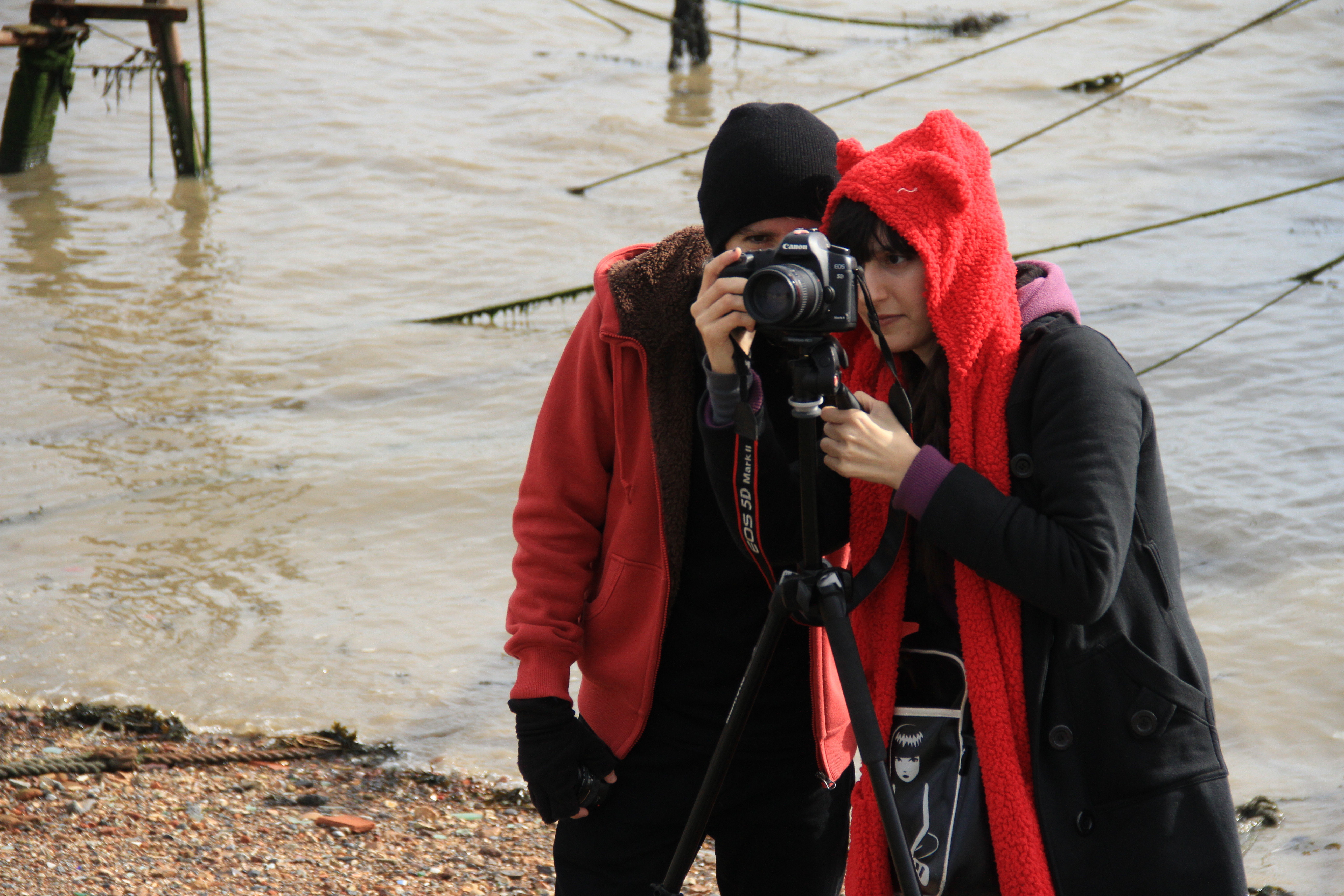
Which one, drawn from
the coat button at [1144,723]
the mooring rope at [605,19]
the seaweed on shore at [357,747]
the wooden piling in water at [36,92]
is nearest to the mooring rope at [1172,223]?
the seaweed on shore at [357,747]

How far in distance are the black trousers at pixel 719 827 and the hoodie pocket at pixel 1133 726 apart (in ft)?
1.48

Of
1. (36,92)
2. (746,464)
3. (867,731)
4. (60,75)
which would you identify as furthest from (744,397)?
(36,92)

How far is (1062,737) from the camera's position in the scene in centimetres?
145

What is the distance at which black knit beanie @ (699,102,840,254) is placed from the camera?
5.63 ft

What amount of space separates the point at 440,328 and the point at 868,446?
6.36m

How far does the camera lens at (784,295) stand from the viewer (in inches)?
55.6

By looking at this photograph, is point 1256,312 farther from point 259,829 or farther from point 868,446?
point 868,446

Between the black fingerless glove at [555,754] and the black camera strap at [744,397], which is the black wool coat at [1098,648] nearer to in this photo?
the black camera strap at [744,397]

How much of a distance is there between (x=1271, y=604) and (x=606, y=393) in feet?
12.5

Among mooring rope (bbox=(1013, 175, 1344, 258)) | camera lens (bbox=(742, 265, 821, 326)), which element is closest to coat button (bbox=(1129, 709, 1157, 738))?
camera lens (bbox=(742, 265, 821, 326))

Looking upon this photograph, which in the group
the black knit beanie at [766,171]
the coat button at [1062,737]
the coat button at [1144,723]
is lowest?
the coat button at [1062,737]

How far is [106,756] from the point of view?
2918 mm

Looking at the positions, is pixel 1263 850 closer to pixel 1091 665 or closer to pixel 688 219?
pixel 1091 665

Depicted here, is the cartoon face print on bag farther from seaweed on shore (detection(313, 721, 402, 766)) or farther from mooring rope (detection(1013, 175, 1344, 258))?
mooring rope (detection(1013, 175, 1344, 258))
